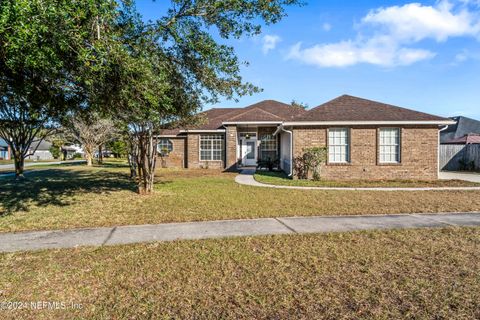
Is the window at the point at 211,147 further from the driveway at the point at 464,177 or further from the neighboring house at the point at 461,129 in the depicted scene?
the neighboring house at the point at 461,129

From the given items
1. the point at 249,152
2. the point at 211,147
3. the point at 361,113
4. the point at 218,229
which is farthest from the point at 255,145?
the point at 218,229

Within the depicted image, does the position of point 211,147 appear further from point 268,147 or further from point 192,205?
point 192,205

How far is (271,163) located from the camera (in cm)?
2070

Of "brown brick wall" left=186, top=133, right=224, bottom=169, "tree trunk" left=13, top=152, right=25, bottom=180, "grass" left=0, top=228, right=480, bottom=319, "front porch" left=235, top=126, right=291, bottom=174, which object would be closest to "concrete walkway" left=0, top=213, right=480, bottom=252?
"grass" left=0, top=228, right=480, bottom=319

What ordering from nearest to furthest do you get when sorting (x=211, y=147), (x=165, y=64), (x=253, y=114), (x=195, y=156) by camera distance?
(x=165, y=64)
(x=253, y=114)
(x=211, y=147)
(x=195, y=156)

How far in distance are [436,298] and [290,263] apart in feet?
5.52

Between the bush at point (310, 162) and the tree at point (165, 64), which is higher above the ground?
the tree at point (165, 64)

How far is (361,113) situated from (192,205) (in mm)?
10787

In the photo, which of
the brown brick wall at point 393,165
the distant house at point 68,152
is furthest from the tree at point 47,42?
the distant house at point 68,152

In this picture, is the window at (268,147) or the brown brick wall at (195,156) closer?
the brown brick wall at (195,156)

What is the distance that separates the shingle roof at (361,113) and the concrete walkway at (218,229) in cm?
847

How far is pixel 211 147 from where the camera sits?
902 inches

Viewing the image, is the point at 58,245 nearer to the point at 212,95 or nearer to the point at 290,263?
the point at 290,263

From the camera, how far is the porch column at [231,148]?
21.7m
